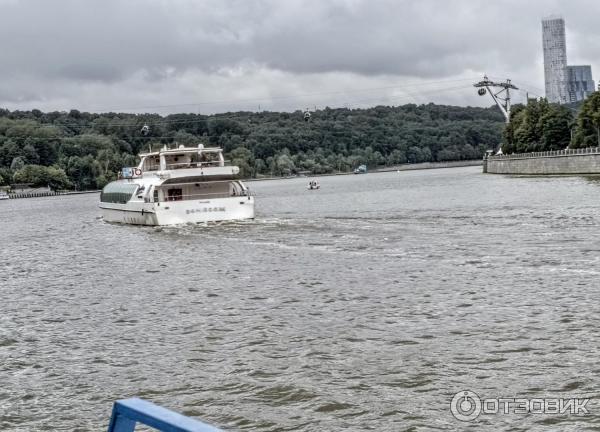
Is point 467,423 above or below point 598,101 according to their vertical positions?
below

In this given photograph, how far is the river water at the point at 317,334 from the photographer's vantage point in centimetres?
1369

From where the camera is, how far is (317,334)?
1873 cm

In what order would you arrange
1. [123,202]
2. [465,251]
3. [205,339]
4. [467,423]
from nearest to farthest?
[467,423]
[205,339]
[465,251]
[123,202]

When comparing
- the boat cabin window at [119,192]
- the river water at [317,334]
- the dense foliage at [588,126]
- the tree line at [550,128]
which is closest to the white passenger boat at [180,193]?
the boat cabin window at [119,192]

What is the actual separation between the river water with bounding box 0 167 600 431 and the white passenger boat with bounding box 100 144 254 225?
62.7 ft

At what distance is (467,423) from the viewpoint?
487 inches

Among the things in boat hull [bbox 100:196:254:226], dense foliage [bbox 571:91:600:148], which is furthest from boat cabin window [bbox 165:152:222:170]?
dense foliage [bbox 571:91:600:148]

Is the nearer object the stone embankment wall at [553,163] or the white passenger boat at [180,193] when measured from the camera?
the white passenger boat at [180,193]

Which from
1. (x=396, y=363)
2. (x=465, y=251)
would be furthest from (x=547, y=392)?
(x=465, y=251)

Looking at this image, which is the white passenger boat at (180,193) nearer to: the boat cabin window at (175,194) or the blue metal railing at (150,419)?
the boat cabin window at (175,194)

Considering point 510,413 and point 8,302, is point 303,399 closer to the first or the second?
point 510,413

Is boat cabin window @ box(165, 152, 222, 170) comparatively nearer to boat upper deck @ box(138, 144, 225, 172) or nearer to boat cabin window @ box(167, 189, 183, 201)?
boat upper deck @ box(138, 144, 225, 172)

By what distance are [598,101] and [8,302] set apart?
114 meters

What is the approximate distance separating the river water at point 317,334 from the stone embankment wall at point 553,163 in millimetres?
81205
